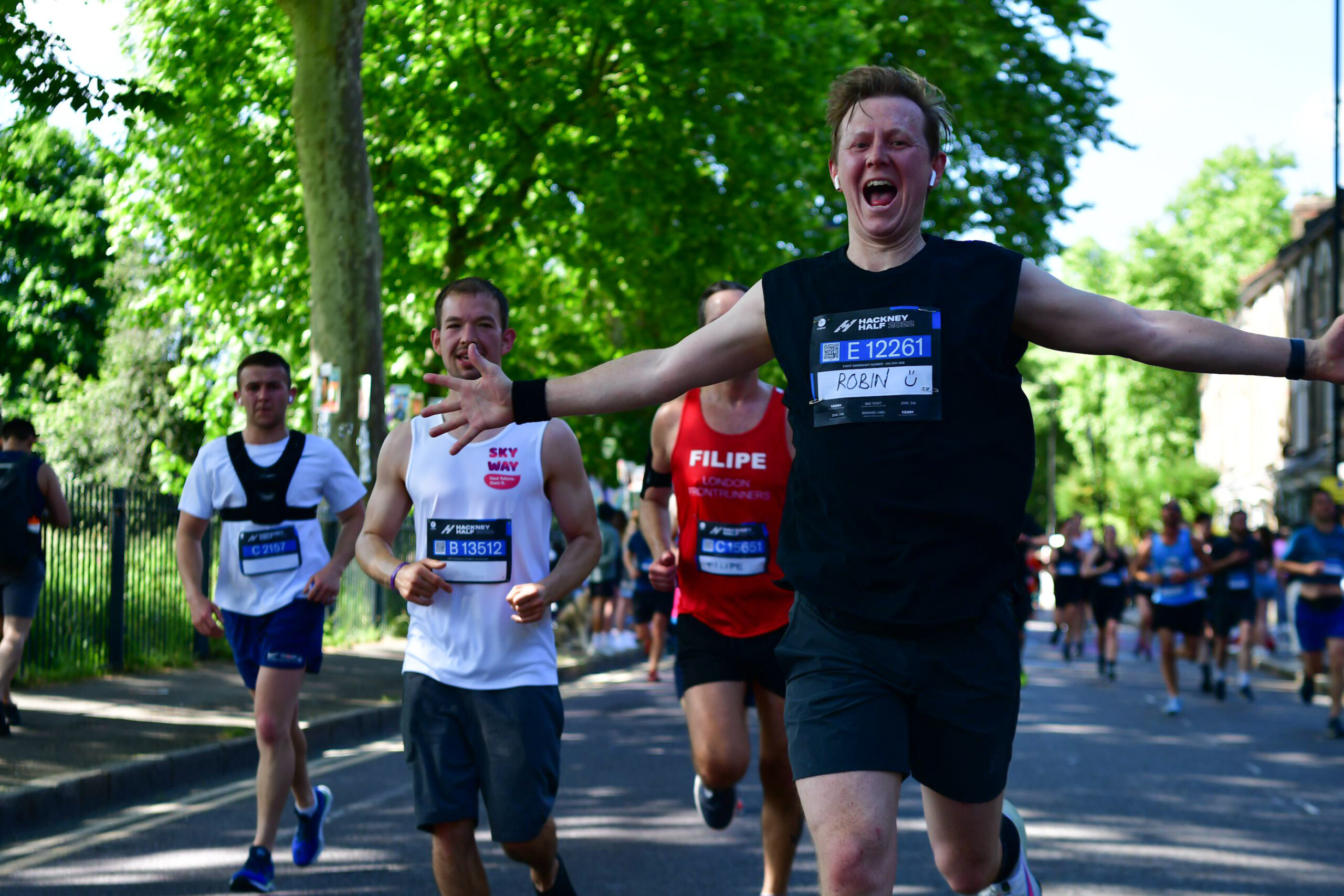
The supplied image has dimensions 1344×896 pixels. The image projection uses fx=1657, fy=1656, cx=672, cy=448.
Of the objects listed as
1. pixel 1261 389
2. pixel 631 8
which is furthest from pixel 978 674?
pixel 1261 389

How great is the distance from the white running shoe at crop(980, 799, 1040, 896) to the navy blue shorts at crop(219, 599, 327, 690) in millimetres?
Answer: 3229

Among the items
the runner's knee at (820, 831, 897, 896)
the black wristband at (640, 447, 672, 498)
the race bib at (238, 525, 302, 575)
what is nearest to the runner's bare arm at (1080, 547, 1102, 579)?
the black wristband at (640, 447, 672, 498)

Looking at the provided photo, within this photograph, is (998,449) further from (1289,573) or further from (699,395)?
(1289,573)

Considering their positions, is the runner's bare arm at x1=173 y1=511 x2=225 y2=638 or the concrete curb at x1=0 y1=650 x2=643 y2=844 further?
the concrete curb at x1=0 y1=650 x2=643 y2=844

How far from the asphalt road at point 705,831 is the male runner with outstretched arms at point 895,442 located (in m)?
2.90

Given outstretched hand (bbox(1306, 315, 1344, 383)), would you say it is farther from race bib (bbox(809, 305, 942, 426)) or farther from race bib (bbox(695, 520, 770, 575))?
race bib (bbox(695, 520, 770, 575))

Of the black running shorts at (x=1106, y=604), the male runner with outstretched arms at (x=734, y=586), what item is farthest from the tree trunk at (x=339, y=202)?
the male runner with outstretched arms at (x=734, y=586)

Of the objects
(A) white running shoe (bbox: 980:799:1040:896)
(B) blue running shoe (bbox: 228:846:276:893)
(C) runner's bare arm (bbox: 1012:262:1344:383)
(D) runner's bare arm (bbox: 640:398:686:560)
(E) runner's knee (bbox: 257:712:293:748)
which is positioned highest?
(C) runner's bare arm (bbox: 1012:262:1344:383)

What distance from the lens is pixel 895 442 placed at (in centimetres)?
357

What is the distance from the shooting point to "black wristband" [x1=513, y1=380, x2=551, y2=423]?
3674 mm

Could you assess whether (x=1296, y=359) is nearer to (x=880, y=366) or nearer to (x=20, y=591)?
(x=880, y=366)

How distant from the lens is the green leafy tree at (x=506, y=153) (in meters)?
20.1

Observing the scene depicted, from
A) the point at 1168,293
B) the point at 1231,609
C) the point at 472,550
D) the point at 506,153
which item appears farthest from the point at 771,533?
the point at 1168,293

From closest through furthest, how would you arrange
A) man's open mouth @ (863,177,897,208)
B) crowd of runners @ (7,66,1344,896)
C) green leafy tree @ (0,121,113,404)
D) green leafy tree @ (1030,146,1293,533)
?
1. crowd of runners @ (7,66,1344,896)
2. man's open mouth @ (863,177,897,208)
3. green leafy tree @ (0,121,113,404)
4. green leafy tree @ (1030,146,1293,533)
